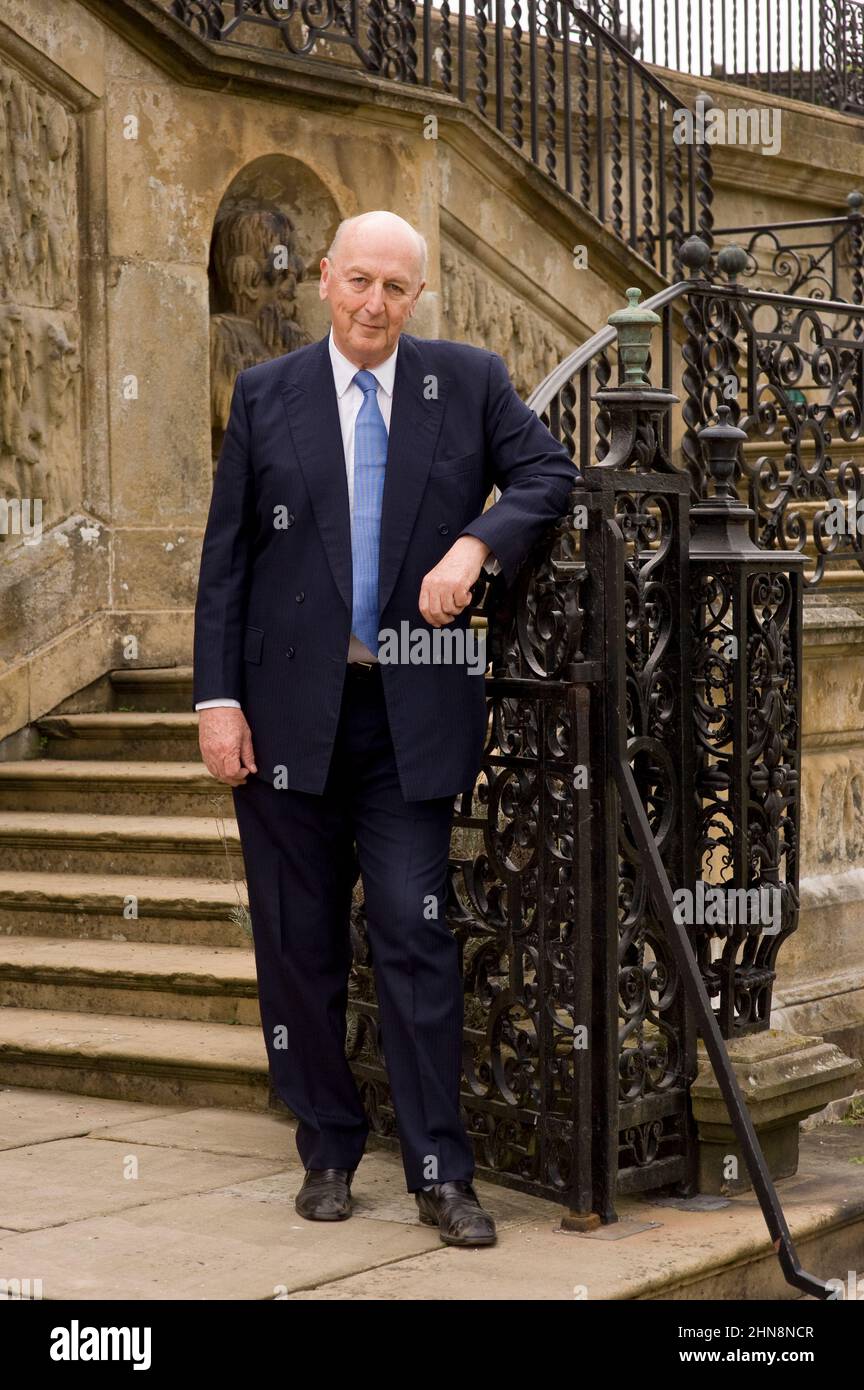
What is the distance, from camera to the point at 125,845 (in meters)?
6.62

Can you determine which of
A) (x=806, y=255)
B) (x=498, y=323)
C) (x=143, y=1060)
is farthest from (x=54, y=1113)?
(x=806, y=255)

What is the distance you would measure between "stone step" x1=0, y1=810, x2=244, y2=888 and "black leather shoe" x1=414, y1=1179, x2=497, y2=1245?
2311 millimetres

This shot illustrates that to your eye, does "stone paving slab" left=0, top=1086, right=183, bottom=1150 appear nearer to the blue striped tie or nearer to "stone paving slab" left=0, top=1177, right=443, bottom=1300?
"stone paving slab" left=0, top=1177, right=443, bottom=1300

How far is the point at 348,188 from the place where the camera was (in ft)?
30.2

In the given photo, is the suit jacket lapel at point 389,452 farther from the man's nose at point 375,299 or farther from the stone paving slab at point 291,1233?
the stone paving slab at point 291,1233

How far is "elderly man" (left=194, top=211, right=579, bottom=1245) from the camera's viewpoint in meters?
4.18

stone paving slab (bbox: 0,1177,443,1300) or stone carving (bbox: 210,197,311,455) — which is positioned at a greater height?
stone carving (bbox: 210,197,311,455)

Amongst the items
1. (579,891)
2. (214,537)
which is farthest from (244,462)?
(579,891)

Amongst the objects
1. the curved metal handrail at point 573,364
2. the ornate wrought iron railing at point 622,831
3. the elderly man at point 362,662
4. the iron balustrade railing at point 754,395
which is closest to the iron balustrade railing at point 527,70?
the iron balustrade railing at point 754,395

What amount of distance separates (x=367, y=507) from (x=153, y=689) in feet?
12.6

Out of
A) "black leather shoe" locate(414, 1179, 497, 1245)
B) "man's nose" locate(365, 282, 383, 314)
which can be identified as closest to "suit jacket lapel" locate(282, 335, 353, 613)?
"man's nose" locate(365, 282, 383, 314)

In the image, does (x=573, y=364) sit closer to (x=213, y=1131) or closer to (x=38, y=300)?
(x=213, y=1131)

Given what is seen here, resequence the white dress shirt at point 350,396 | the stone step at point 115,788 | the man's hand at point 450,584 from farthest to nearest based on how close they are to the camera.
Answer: the stone step at point 115,788
the white dress shirt at point 350,396
the man's hand at point 450,584

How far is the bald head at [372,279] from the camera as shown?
4.12 meters
